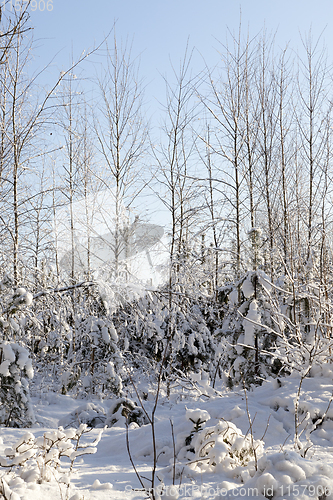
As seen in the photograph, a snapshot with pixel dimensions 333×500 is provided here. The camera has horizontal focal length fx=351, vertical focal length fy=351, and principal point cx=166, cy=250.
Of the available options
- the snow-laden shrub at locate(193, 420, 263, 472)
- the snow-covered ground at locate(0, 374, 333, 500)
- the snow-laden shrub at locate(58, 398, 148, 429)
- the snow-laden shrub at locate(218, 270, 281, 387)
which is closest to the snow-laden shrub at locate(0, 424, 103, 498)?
the snow-covered ground at locate(0, 374, 333, 500)

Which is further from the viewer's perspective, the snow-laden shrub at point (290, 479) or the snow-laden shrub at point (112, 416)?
the snow-laden shrub at point (112, 416)

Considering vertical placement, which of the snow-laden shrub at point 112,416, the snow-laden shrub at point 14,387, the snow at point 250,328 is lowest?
the snow-laden shrub at point 112,416

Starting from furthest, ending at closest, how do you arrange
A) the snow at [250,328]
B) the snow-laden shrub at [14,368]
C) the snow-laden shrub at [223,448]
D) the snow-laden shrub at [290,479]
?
the snow at [250,328], the snow-laden shrub at [14,368], the snow-laden shrub at [223,448], the snow-laden shrub at [290,479]

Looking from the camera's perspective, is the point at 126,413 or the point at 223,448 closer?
the point at 223,448

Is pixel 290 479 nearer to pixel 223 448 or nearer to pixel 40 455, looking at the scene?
pixel 223 448

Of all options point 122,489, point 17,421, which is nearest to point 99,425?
point 17,421

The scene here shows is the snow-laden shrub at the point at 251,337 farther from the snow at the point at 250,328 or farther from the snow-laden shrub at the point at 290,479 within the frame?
the snow-laden shrub at the point at 290,479

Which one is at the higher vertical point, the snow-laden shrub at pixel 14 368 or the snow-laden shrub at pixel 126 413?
the snow-laden shrub at pixel 14 368

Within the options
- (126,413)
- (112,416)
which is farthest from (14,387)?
(126,413)

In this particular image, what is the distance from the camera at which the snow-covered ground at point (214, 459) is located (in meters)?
1.67

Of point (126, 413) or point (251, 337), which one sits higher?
point (251, 337)

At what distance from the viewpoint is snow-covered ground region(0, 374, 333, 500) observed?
65.6 inches

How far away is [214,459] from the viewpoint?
2070 millimetres

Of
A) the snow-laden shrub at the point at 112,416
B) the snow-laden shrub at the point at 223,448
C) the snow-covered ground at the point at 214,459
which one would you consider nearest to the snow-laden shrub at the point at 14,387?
the snow-laden shrub at the point at 112,416
